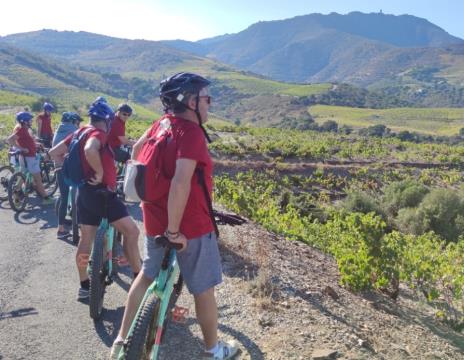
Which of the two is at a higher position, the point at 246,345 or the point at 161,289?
the point at 161,289

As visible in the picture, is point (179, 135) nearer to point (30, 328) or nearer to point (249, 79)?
point (30, 328)

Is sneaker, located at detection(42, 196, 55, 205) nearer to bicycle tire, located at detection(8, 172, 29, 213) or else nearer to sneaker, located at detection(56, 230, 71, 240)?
bicycle tire, located at detection(8, 172, 29, 213)

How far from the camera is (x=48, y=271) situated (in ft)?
19.9

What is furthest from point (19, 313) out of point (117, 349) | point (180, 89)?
point (180, 89)

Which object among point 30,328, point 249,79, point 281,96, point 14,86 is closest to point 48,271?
point 30,328

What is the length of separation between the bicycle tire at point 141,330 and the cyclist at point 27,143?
6997 millimetres

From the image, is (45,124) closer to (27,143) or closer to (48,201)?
(27,143)

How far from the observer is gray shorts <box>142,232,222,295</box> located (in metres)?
3.18

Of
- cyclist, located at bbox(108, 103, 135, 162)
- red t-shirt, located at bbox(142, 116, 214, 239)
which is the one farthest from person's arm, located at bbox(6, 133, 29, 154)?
red t-shirt, located at bbox(142, 116, 214, 239)

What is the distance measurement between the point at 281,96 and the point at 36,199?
126047mm

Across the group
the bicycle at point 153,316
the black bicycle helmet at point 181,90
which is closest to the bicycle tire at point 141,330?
the bicycle at point 153,316

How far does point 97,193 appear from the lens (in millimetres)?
4684

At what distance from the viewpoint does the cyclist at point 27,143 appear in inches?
361

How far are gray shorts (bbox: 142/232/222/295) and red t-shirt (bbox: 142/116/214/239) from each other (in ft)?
0.21
